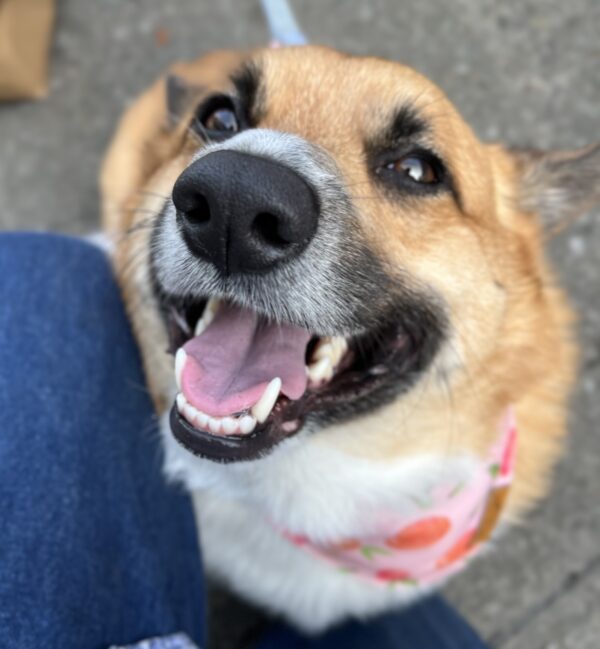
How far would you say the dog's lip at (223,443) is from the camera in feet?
5.05

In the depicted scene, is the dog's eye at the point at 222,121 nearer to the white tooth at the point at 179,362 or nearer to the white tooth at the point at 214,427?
Answer: the white tooth at the point at 179,362

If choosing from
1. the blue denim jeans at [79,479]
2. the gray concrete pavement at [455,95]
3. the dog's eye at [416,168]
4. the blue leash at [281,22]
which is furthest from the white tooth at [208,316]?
the gray concrete pavement at [455,95]

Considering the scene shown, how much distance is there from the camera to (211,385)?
1.61m

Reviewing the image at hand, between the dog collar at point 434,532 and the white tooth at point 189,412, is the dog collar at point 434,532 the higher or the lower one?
the lower one

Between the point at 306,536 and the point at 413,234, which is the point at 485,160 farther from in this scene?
the point at 306,536

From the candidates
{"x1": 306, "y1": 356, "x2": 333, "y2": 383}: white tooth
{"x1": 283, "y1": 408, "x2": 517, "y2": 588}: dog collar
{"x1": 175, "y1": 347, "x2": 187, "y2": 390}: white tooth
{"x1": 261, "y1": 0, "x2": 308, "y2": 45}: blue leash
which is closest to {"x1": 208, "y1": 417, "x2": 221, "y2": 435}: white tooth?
{"x1": 175, "y1": 347, "x2": 187, "y2": 390}: white tooth

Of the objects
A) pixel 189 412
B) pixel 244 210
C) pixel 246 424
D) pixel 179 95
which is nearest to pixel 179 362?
pixel 189 412

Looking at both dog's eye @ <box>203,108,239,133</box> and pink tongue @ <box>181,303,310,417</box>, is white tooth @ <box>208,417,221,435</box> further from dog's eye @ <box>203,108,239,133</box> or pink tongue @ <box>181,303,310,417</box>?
dog's eye @ <box>203,108,239,133</box>

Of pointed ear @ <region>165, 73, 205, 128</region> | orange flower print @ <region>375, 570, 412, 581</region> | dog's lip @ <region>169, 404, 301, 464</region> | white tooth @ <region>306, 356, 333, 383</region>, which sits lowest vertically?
orange flower print @ <region>375, 570, 412, 581</region>

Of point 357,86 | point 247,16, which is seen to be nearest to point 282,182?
point 357,86

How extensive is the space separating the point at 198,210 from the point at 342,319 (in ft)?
1.41

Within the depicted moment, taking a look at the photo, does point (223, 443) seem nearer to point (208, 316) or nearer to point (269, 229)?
point (208, 316)

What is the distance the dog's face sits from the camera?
144 cm

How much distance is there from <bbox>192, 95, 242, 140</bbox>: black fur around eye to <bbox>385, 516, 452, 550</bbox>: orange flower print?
1.37 m
